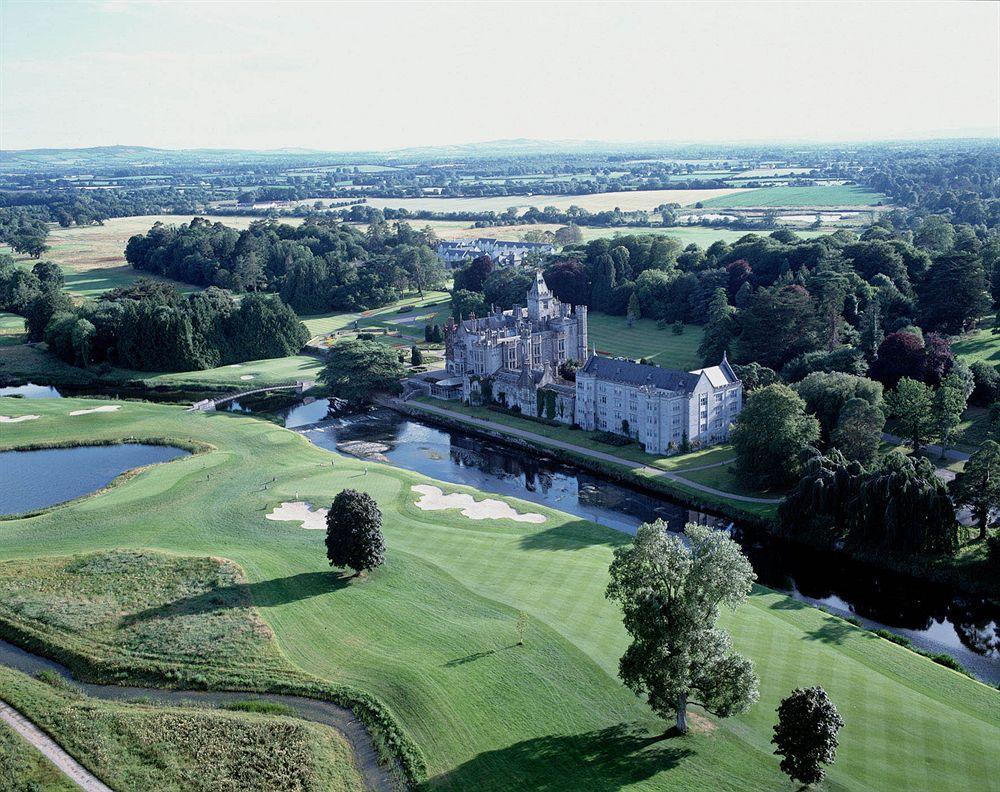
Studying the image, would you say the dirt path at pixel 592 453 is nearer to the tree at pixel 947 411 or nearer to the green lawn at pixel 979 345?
the tree at pixel 947 411

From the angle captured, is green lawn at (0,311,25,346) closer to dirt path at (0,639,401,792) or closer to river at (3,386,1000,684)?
river at (3,386,1000,684)

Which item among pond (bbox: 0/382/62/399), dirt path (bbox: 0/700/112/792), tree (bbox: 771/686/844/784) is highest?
tree (bbox: 771/686/844/784)

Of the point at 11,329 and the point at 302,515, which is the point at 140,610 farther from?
the point at 11,329

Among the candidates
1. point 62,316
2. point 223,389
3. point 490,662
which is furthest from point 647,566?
point 62,316

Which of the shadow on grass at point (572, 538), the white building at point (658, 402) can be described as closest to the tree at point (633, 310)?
the white building at point (658, 402)

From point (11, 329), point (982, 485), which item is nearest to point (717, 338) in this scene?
point (982, 485)

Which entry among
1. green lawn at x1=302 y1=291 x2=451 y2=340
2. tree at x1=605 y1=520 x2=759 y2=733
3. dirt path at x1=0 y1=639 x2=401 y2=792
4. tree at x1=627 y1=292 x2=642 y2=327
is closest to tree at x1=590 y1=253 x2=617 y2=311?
tree at x1=627 y1=292 x2=642 y2=327

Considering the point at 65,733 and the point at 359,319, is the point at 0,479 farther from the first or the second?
the point at 359,319
